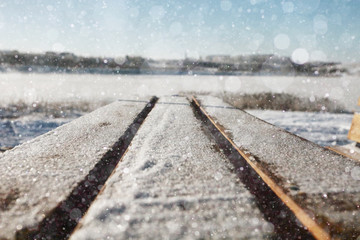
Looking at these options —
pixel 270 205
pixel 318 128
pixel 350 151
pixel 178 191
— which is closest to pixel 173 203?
pixel 178 191

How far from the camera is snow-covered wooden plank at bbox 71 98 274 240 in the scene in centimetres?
46

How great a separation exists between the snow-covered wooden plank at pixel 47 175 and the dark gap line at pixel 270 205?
45 centimetres

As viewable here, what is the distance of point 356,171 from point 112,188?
748mm

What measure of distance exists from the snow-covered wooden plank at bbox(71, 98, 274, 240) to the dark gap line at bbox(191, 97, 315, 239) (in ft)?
0.08

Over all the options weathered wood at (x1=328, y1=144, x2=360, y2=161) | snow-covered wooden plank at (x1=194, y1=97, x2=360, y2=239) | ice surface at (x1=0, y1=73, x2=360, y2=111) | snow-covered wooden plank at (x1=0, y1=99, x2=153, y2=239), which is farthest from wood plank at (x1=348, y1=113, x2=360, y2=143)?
ice surface at (x1=0, y1=73, x2=360, y2=111)

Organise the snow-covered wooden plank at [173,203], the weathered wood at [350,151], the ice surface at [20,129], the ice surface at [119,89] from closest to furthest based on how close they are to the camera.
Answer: the snow-covered wooden plank at [173,203] < the weathered wood at [350,151] < the ice surface at [20,129] < the ice surface at [119,89]

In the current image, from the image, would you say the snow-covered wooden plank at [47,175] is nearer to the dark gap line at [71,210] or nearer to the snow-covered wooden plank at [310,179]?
the dark gap line at [71,210]

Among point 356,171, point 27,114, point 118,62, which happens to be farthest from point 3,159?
point 118,62

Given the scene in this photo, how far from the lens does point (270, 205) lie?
571 mm

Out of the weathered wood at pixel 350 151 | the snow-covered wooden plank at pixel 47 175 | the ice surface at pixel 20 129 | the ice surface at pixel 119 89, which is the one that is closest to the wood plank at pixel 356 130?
the weathered wood at pixel 350 151

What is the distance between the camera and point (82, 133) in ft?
3.84

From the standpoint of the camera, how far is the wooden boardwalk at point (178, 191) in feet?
1.56

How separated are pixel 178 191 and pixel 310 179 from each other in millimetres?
386

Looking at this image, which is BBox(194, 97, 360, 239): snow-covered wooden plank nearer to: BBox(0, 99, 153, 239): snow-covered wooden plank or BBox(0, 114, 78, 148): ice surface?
BBox(0, 99, 153, 239): snow-covered wooden plank
